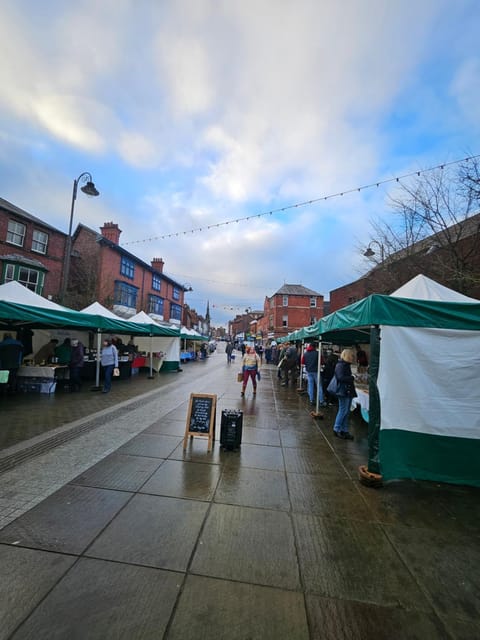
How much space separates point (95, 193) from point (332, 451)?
14268 millimetres

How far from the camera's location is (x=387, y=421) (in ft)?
11.9

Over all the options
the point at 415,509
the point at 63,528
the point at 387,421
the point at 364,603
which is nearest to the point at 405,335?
the point at 387,421

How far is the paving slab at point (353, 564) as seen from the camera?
2047 millimetres

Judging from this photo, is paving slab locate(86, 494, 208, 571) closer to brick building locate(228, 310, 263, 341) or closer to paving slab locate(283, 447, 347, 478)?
paving slab locate(283, 447, 347, 478)

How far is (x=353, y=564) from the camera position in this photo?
91.9 inches

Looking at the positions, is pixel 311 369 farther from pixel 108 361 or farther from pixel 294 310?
pixel 294 310

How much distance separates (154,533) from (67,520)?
3.05 feet

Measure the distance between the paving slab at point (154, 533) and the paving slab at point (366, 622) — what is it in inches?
42.2

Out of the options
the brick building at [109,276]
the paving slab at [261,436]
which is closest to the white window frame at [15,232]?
the brick building at [109,276]

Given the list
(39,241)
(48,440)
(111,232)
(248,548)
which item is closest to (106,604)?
(248,548)

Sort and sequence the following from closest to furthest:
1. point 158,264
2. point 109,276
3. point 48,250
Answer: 1. point 48,250
2. point 109,276
3. point 158,264

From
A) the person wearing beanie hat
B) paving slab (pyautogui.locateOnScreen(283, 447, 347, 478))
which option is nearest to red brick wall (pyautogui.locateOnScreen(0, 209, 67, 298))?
the person wearing beanie hat

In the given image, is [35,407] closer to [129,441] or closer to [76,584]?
[129,441]

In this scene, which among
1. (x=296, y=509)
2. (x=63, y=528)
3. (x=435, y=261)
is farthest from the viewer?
(x=435, y=261)
